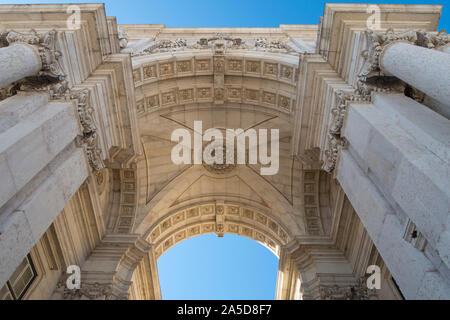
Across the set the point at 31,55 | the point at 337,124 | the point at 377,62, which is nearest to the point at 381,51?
the point at 377,62

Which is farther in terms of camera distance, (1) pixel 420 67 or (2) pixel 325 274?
(2) pixel 325 274

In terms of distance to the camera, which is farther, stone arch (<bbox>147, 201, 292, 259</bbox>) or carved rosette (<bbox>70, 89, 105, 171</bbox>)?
stone arch (<bbox>147, 201, 292, 259</bbox>)

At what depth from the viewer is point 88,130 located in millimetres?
9469

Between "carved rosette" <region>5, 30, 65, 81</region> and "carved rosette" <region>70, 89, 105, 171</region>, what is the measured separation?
28.4 inches

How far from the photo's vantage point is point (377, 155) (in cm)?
746

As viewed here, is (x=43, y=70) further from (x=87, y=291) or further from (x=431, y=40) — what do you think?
(x=431, y=40)

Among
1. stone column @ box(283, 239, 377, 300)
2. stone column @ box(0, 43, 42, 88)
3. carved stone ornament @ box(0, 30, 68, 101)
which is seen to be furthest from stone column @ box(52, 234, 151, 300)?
stone column @ box(0, 43, 42, 88)

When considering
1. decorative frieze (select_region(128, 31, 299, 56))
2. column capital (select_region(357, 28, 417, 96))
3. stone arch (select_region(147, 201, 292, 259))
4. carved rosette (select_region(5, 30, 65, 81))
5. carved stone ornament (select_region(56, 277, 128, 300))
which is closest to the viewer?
carved rosette (select_region(5, 30, 65, 81))

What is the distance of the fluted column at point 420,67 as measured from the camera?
21.8 feet

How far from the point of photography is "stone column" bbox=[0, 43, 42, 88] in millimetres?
7469

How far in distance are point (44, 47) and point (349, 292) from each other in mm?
12326

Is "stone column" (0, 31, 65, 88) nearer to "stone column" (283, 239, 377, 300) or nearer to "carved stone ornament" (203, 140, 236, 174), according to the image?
"carved stone ornament" (203, 140, 236, 174)

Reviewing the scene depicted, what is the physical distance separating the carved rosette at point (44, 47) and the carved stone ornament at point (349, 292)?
11.1 m
